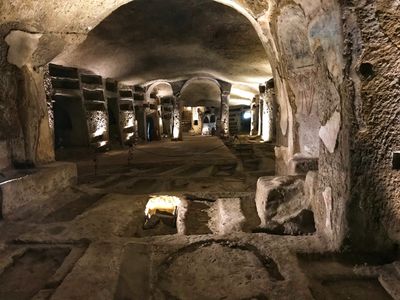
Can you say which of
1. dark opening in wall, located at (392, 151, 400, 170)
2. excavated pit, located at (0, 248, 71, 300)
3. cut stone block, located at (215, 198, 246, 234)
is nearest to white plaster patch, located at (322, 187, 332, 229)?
dark opening in wall, located at (392, 151, 400, 170)

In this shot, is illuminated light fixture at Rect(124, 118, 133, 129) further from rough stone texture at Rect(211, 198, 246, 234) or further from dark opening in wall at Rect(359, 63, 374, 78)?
dark opening in wall at Rect(359, 63, 374, 78)

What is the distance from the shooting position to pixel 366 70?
1946mm

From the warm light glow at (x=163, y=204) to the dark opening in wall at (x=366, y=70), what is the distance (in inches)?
101

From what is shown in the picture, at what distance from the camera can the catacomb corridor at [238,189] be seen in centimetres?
190

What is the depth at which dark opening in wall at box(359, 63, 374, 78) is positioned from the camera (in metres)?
1.94

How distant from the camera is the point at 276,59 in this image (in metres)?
3.72

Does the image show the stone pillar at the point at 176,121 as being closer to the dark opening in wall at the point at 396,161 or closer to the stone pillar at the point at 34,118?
the stone pillar at the point at 34,118

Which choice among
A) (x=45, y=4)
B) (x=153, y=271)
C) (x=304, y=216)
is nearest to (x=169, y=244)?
(x=153, y=271)

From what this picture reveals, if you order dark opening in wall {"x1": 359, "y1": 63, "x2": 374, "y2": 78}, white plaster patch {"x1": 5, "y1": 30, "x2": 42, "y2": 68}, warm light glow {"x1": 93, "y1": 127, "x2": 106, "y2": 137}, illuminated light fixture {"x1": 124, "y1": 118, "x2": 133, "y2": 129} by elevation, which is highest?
white plaster patch {"x1": 5, "y1": 30, "x2": 42, "y2": 68}

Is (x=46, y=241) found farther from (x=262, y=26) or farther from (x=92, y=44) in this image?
(x=92, y=44)

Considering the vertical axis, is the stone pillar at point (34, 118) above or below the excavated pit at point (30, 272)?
above

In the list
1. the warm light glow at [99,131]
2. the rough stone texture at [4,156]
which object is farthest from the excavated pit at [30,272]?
the warm light glow at [99,131]

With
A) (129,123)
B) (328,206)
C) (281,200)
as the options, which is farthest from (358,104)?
(129,123)

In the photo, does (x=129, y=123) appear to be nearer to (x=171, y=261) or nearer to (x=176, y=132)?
(x=176, y=132)
